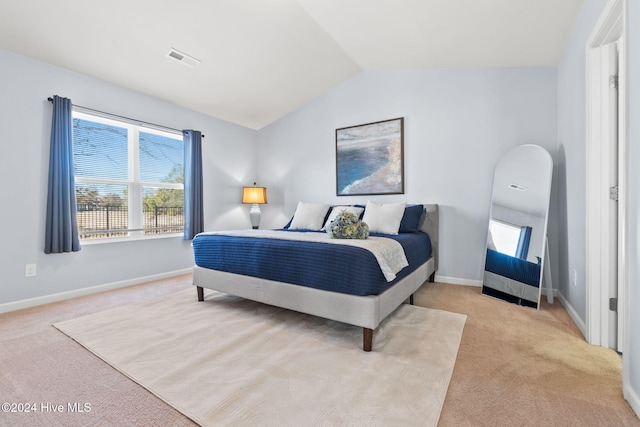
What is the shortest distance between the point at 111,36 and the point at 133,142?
125 cm

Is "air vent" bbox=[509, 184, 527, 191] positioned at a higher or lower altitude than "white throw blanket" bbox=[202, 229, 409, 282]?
higher

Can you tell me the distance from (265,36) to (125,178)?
2315mm

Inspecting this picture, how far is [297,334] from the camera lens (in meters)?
2.10

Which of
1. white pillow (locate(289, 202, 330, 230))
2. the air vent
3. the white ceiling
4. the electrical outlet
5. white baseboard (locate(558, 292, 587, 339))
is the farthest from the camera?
white pillow (locate(289, 202, 330, 230))

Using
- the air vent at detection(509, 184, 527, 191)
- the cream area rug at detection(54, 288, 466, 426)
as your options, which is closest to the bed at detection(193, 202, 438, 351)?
the cream area rug at detection(54, 288, 466, 426)

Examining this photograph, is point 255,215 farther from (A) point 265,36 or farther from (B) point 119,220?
(A) point 265,36

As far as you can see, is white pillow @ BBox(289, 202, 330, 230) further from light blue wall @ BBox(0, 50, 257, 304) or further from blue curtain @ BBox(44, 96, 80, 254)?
blue curtain @ BBox(44, 96, 80, 254)

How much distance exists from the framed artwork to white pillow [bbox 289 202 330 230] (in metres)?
0.54

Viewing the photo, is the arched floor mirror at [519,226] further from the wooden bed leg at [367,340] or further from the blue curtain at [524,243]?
the wooden bed leg at [367,340]

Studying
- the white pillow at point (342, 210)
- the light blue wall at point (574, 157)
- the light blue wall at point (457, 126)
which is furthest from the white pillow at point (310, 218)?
the light blue wall at point (574, 157)

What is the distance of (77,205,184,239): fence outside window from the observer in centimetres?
316

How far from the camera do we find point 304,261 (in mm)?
2117

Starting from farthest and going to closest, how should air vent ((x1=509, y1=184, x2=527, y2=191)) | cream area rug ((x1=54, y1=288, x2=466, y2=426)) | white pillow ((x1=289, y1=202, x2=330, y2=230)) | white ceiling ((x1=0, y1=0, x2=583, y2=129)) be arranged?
white pillow ((x1=289, y1=202, x2=330, y2=230)) < air vent ((x1=509, y1=184, x2=527, y2=191)) < white ceiling ((x1=0, y1=0, x2=583, y2=129)) < cream area rug ((x1=54, y1=288, x2=466, y2=426))

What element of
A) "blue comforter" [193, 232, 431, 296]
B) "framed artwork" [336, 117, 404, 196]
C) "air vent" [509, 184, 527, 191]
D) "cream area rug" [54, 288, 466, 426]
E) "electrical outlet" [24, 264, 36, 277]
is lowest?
"cream area rug" [54, 288, 466, 426]
